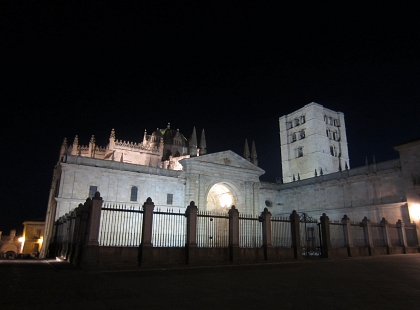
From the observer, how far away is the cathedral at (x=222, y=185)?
99.2 feet

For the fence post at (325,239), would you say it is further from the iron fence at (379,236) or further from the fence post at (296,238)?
the iron fence at (379,236)

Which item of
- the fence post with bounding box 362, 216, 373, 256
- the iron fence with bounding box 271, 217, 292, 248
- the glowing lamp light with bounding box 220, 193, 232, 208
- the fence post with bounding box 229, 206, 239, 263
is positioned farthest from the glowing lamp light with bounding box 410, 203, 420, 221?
the glowing lamp light with bounding box 220, 193, 232, 208

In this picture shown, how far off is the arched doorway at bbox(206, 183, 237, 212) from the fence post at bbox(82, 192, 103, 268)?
26.7 metres

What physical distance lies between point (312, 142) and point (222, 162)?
24351mm

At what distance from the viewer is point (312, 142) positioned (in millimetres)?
56781

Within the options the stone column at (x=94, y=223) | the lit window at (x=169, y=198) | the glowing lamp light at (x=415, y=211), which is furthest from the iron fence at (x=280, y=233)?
the lit window at (x=169, y=198)

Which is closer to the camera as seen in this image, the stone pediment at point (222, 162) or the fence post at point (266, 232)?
the fence post at point (266, 232)

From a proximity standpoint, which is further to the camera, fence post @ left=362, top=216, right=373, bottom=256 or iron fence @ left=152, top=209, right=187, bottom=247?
fence post @ left=362, top=216, right=373, bottom=256

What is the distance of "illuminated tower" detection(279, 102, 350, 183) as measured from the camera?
56.3 metres

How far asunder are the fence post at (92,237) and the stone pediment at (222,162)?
912 inches

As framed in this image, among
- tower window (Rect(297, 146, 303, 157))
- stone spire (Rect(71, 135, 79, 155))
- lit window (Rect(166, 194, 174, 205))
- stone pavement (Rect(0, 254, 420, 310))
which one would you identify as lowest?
stone pavement (Rect(0, 254, 420, 310))

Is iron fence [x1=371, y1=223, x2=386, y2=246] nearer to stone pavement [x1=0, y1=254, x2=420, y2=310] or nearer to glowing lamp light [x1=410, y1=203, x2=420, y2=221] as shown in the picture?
glowing lamp light [x1=410, y1=203, x2=420, y2=221]

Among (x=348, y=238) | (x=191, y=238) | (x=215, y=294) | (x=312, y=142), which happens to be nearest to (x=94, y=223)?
(x=191, y=238)

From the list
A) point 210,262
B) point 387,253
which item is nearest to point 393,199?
point 387,253
